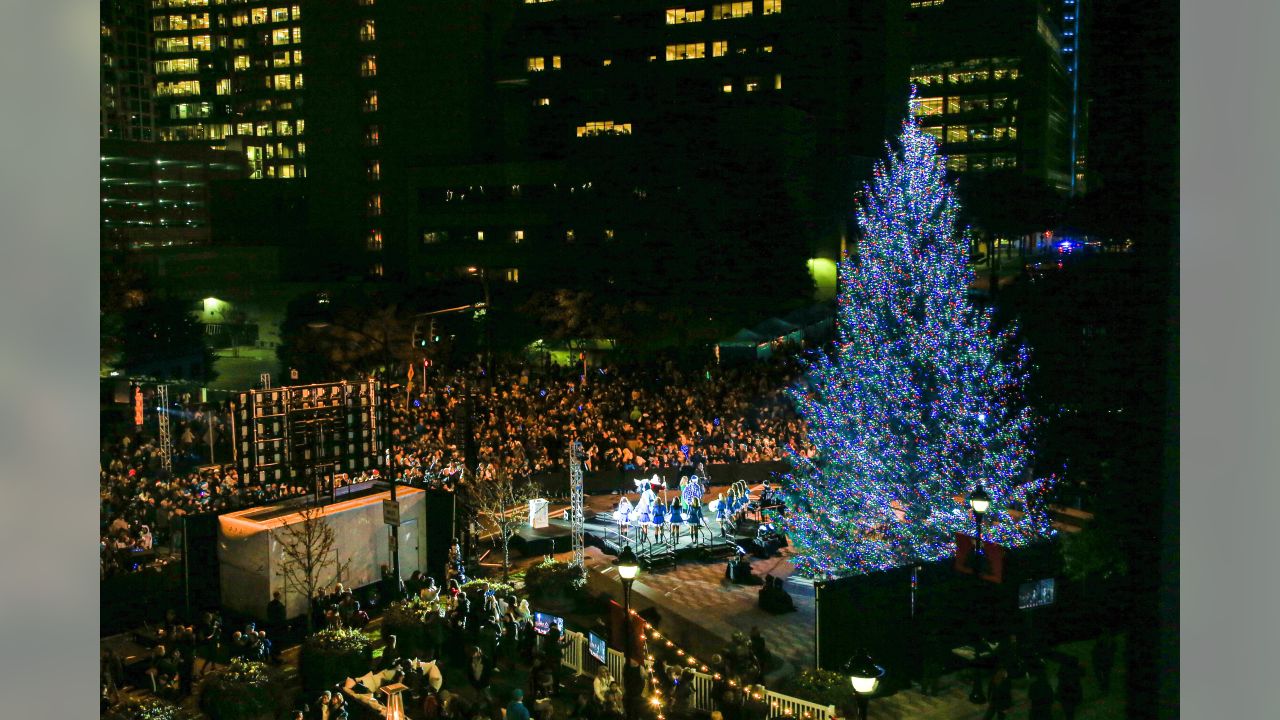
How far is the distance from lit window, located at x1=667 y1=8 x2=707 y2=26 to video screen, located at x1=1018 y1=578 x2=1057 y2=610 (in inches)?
985

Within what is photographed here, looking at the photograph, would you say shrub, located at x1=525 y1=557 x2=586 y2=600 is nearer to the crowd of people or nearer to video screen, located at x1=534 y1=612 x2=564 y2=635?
video screen, located at x1=534 y1=612 x2=564 y2=635

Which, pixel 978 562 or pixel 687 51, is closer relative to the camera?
pixel 978 562

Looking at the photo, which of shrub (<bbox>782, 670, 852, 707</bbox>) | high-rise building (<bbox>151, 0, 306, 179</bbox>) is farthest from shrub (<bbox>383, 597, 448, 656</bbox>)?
high-rise building (<bbox>151, 0, 306, 179</bbox>)

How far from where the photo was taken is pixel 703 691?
5086 mm

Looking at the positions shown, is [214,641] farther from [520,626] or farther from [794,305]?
[794,305]

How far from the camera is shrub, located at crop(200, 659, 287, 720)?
4.61m

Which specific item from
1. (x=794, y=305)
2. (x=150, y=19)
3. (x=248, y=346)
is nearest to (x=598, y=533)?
(x=794, y=305)

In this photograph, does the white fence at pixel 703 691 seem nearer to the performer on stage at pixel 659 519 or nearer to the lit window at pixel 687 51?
the performer on stage at pixel 659 519

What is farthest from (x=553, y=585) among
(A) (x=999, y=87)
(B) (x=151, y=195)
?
(B) (x=151, y=195)

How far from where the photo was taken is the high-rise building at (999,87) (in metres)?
10.8

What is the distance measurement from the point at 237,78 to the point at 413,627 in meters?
36.2

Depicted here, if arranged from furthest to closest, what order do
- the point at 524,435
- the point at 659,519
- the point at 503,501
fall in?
1. the point at 524,435
2. the point at 659,519
3. the point at 503,501

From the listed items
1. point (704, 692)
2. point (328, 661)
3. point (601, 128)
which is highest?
point (601, 128)

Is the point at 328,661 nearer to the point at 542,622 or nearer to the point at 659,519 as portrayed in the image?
the point at 542,622
